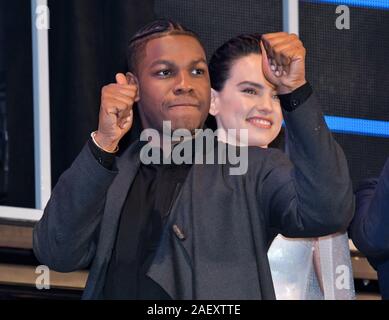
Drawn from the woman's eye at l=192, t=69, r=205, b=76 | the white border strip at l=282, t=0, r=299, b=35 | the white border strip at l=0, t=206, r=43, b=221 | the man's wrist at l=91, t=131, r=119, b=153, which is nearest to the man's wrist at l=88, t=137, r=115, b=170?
the man's wrist at l=91, t=131, r=119, b=153

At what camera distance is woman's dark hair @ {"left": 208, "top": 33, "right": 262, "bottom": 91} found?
409cm

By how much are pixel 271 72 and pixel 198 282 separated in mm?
559

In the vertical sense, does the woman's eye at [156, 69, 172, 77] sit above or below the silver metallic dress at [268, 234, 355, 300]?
above

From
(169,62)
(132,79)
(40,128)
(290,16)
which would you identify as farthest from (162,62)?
(290,16)

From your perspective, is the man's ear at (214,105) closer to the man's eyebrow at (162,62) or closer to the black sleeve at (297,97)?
the man's eyebrow at (162,62)

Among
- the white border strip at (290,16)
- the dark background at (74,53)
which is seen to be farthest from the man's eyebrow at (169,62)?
the white border strip at (290,16)

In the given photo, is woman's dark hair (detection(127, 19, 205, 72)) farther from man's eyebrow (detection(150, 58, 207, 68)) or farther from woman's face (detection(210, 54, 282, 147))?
woman's face (detection(210, 54, 282, 147))

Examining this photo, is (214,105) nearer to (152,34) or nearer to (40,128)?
(152,34)

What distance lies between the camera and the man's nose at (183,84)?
3.67m

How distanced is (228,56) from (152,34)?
38 cm

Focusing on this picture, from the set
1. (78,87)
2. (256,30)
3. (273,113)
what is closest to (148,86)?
(273,113)

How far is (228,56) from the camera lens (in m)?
4.10

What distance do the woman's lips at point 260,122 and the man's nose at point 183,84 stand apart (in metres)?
0.38

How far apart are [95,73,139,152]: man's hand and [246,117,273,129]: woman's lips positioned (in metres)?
0.62
